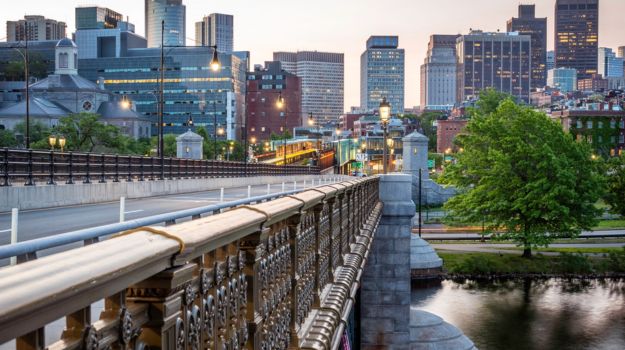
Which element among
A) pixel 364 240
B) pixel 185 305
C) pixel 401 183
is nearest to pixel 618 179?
pixel 401 183

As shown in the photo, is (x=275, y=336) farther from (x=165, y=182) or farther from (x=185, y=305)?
(x=165, y=182)

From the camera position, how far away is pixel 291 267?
766 cm

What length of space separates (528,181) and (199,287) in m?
59.2

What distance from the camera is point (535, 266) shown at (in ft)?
198

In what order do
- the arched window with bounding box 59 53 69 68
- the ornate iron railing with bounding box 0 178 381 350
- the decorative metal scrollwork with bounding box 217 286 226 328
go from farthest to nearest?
1. the arched window with bounding box 59 53 69 68
2. the decorative metal scrollwork with bounding box 217 286 226 328
3. the ornate iron railing with bounding box 0 178 381 350

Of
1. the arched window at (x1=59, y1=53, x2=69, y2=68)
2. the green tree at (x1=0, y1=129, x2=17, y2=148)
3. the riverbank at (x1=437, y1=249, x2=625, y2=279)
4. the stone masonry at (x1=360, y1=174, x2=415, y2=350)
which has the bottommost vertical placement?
the riverbank at (x1=437, y1=249, x2=625, y2=279)

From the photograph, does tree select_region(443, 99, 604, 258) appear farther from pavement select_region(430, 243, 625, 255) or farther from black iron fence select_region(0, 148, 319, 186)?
black iron fence select_region(0, 148, 319, 186)

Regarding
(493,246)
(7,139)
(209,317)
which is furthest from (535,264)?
(7,139)

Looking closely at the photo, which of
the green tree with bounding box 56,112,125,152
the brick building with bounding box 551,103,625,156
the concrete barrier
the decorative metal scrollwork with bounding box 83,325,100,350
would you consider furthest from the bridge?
the brick building with bounding box 551,103,625,156

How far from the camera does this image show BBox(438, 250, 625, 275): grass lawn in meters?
59.7

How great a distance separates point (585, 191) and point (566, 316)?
16343mm

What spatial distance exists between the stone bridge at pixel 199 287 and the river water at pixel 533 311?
33.3m

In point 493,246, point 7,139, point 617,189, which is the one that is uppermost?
point 7,139

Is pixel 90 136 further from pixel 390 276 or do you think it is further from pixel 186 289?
pixel 186 289
